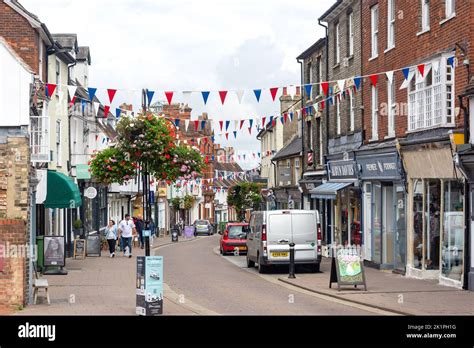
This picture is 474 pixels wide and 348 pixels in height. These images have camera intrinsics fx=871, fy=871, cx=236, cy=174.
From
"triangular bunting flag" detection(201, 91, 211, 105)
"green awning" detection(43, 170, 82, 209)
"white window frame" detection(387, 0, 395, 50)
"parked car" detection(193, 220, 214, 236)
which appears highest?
"white window frame" detection(387, 0, 395, 50)

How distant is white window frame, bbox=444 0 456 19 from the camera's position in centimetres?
2261

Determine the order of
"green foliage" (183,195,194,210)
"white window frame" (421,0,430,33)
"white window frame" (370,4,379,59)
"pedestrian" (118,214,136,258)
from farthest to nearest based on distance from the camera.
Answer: "green foliage" (183,195,194,210)
"pedestrian" (118,214,136,258)
"white window frame" (370,4,379,59)
"white window frame" (421,0,430,33)

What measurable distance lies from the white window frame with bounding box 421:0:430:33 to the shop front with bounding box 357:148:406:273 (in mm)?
4141

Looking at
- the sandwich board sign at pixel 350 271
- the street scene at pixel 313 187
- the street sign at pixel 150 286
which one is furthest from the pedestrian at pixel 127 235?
the street sign at pixel 150 286

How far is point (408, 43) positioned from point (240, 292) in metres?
9.53

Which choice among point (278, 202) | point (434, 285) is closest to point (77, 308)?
point (434, 285)

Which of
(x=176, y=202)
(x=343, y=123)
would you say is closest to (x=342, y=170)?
(x=343, y=123)

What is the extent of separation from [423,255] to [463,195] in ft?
12.5

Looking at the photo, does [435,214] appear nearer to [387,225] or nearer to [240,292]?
[387,225]

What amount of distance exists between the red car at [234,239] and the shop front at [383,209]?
35.8 feet

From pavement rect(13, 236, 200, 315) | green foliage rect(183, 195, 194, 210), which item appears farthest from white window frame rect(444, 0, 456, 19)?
green foliage rect(183, 195, 194, 210)

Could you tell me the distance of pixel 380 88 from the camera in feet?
98.0

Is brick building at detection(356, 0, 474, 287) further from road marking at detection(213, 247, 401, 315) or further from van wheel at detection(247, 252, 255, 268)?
van wheel at detection(247, 252, 255, 268)

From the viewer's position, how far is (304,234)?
2838 centimetres
